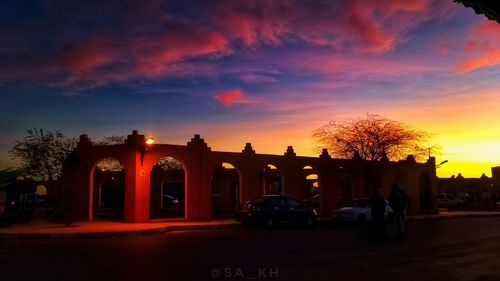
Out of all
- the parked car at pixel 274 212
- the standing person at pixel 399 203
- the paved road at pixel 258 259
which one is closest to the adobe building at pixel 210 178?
the parked car at pixel 274 212

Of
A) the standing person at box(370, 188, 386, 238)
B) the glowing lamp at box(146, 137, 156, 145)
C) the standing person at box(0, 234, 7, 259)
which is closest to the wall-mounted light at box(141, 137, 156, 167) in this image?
the glowing lamp at box(146, 137, 156, 145)

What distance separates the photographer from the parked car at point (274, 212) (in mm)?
22391

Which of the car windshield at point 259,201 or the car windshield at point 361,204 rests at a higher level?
the car windshield at point 259,201

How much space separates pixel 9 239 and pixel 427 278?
303 inches

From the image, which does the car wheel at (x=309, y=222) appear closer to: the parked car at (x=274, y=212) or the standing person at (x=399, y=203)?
the parked car at (x=274, y=212)

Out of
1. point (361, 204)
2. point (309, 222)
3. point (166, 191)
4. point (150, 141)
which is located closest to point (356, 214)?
point (361, 204)

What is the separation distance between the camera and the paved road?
944 cm

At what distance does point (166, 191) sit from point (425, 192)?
2507 centimetres

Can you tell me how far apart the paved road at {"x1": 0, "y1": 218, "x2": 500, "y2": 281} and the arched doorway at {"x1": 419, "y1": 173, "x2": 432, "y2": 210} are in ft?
72.2

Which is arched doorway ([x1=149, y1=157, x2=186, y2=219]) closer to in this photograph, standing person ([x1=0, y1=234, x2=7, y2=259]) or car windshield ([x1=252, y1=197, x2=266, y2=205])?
car windshield ([x1=252, y1=197, x2=266, y2=205])

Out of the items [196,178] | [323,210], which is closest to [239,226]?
[196,178]

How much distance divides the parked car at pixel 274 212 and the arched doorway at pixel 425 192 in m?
17.4

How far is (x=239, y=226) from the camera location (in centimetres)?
2433

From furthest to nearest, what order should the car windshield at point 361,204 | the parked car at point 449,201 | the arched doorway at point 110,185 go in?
the parked car at point 449,201 < the arched doorway at point 110,185 < the car windshield at point 361,204
